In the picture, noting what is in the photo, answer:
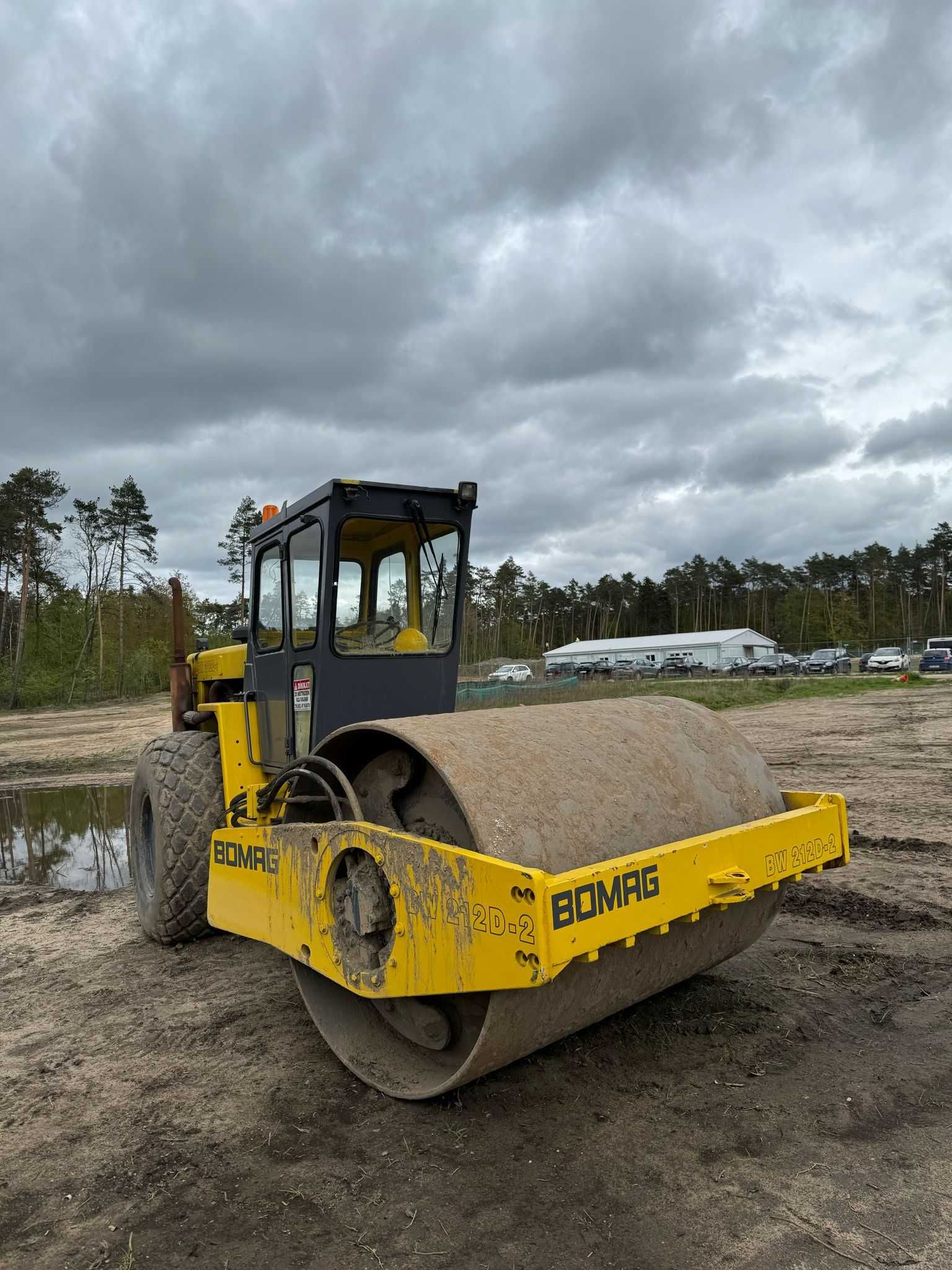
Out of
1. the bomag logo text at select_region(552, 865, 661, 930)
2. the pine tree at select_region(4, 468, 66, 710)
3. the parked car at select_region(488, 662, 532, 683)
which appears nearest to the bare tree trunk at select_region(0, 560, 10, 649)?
the pine tree at select_region(4, 468, 66, 710)

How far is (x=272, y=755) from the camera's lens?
498 centimetres

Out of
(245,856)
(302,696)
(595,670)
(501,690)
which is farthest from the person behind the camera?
(595,670)

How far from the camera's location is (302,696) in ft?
14.7

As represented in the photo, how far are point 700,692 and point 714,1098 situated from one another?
93.2 feet

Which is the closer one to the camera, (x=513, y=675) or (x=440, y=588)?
(x=440, y=588)

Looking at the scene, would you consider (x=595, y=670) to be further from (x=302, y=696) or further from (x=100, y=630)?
(x=302, y=696)

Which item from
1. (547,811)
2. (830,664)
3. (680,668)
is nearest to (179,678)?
(547,811)

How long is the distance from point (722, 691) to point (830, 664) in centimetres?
1807

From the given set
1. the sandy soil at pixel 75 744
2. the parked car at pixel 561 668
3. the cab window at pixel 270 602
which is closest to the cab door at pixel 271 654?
the cab window at pixel 270 602

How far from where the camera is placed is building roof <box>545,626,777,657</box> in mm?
66188

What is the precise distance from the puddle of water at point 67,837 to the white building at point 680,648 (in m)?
53.6

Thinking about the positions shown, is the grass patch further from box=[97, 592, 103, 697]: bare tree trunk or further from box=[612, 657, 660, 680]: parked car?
box=[97, 592, 103, 697]: bare tree trunk

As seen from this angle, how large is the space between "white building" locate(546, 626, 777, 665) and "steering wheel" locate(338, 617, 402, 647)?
195 ft

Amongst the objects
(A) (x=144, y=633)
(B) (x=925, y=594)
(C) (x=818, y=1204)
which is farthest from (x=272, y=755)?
(B) (x=925, y=594)
